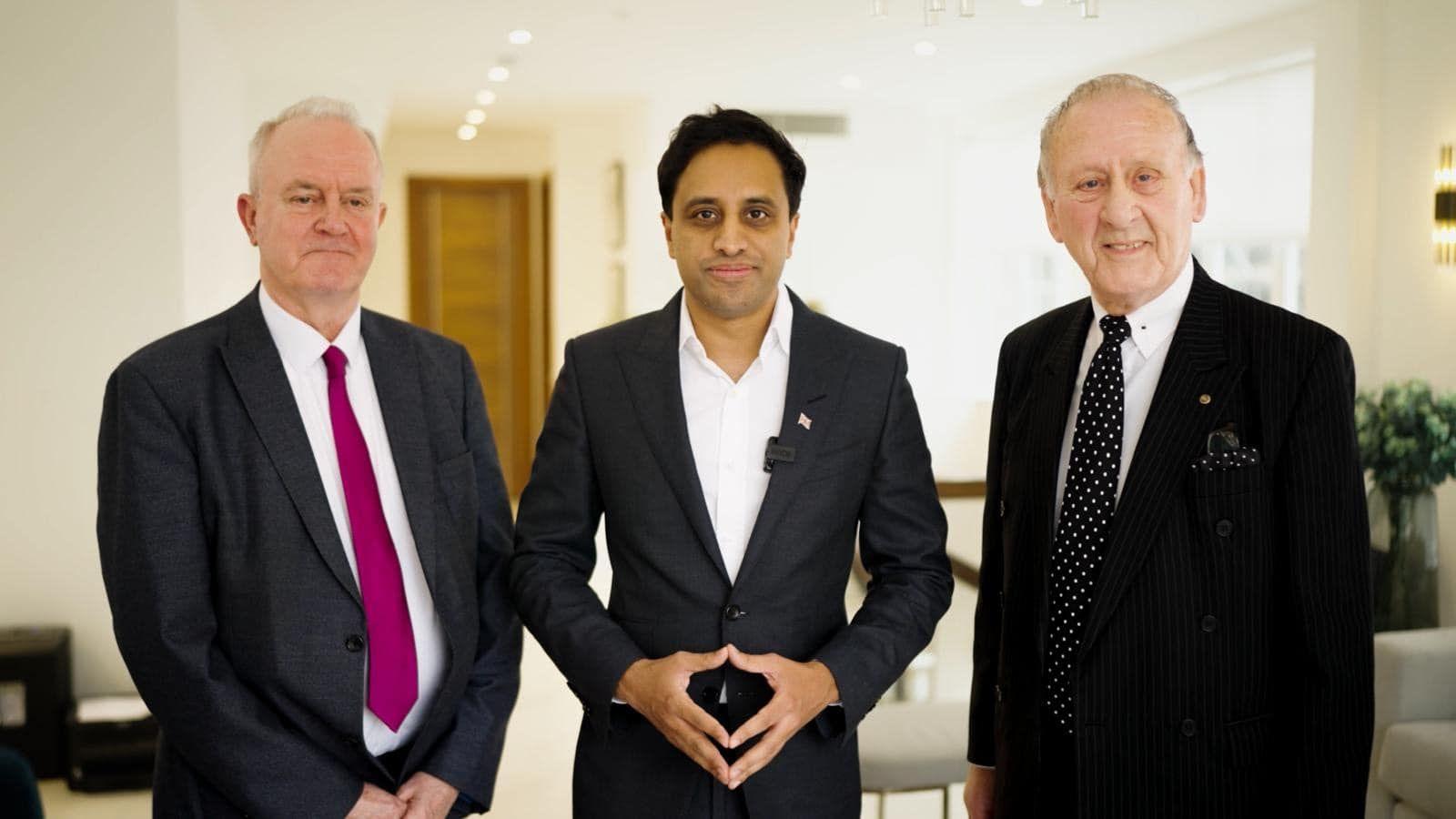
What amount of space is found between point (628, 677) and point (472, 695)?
0.43 metres

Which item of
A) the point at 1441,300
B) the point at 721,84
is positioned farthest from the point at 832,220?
the point at 1441,300

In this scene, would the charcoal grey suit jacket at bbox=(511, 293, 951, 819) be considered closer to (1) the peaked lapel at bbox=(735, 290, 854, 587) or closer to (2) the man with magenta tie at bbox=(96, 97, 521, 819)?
(1) the peaked lapel at bbox=(735, 290, 854, 587)

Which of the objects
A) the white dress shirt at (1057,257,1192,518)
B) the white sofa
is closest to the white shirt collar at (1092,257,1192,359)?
the white dress shirt at (1057,257,1192,518)

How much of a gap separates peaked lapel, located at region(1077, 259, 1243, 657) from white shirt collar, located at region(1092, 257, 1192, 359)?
0.06 metres

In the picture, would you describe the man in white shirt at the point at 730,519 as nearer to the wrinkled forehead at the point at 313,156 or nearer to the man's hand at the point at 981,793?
the man's hand at the point at 981,793

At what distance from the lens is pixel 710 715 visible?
1.86 meters

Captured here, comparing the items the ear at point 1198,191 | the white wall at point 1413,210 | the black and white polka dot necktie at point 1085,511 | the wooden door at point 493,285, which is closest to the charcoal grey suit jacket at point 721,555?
the black and white polka dot necktie at point 1085,511

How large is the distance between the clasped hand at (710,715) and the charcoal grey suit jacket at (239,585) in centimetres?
41

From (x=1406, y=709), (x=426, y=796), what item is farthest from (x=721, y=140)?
(x=1406, y=709)

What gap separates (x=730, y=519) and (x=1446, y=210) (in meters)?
4.76

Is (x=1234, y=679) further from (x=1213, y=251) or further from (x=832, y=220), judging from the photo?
(x=832, y=220)

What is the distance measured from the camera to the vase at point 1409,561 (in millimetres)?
4680

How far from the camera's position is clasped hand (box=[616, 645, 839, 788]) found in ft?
5.99

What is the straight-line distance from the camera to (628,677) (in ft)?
6.23
